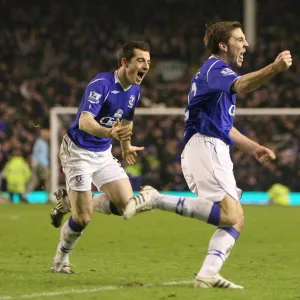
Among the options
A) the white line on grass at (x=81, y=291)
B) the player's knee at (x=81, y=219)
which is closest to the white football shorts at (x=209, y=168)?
the white line on grass at (x=81, y=291)

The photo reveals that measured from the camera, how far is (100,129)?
25.5 feet

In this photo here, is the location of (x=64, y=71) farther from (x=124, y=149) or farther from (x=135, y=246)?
(x=124, y=149)

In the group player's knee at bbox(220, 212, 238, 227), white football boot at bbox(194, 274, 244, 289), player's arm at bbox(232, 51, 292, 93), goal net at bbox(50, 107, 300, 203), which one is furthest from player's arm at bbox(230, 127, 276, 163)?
goal net at bbox(50, 107, 300, 203)

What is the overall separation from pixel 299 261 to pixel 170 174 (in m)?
11.2

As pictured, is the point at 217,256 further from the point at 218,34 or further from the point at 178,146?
the point at 178,146

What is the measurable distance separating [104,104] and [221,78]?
6.45 feet

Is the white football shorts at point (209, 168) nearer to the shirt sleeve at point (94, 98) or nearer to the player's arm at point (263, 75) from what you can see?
the player's arm at point (263, 75)

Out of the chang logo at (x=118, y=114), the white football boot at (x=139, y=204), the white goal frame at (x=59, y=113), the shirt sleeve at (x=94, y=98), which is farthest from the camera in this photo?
the white goal frame at (x=59, y=113)

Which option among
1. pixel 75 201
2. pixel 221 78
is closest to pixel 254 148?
pixel 221 78

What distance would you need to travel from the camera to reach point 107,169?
8898 millimetres

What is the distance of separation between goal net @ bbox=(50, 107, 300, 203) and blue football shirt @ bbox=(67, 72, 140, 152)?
38.7ft

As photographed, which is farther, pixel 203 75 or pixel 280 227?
pixel 280 227

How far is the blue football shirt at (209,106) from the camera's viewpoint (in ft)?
23.2

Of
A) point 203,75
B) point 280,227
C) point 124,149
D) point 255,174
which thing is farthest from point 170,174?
point 203,75
